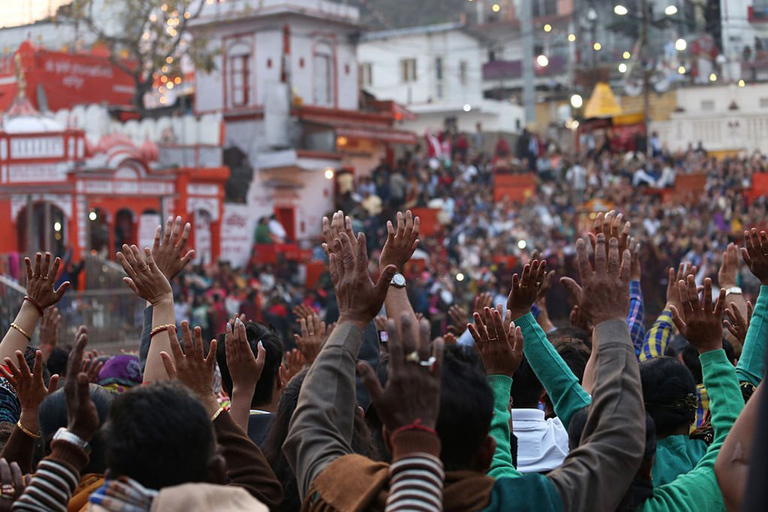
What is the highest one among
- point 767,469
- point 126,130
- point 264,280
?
point 126,130

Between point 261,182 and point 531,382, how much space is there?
88.6ft

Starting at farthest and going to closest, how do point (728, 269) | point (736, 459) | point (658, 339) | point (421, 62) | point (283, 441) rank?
1. point (421, 62)
2. point (658, 339)
3. point (728, 269)
4. point (283, 441)
5. point (736, 459)

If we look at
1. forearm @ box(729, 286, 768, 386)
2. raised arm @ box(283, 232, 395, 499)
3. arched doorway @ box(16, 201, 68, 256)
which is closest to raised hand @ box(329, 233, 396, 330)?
raised arm @ box(283, 232, 395, 499)

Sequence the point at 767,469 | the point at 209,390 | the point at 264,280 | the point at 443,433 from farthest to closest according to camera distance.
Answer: the point at 264,280 → the point at 209,390 → the point at 443,433 → the point at 767,469

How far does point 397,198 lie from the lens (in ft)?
107

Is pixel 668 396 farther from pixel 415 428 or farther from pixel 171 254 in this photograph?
pixel 171 254

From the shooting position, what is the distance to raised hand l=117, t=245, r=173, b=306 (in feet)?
15.0

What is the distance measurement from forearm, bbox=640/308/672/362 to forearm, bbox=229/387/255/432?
3.15 metres

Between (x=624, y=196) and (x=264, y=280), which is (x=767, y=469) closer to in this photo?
(x=264, y=280)

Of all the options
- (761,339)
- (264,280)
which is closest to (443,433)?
(761,339)

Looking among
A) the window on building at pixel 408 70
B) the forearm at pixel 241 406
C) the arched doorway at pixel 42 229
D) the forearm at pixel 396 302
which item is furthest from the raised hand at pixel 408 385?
the window on building at pixel 408 70

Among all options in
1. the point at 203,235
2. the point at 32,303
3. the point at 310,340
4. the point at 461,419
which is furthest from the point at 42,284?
A: the point at 203,235

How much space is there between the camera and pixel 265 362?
15.4 ft

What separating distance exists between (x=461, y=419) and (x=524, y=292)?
4.31 ft
